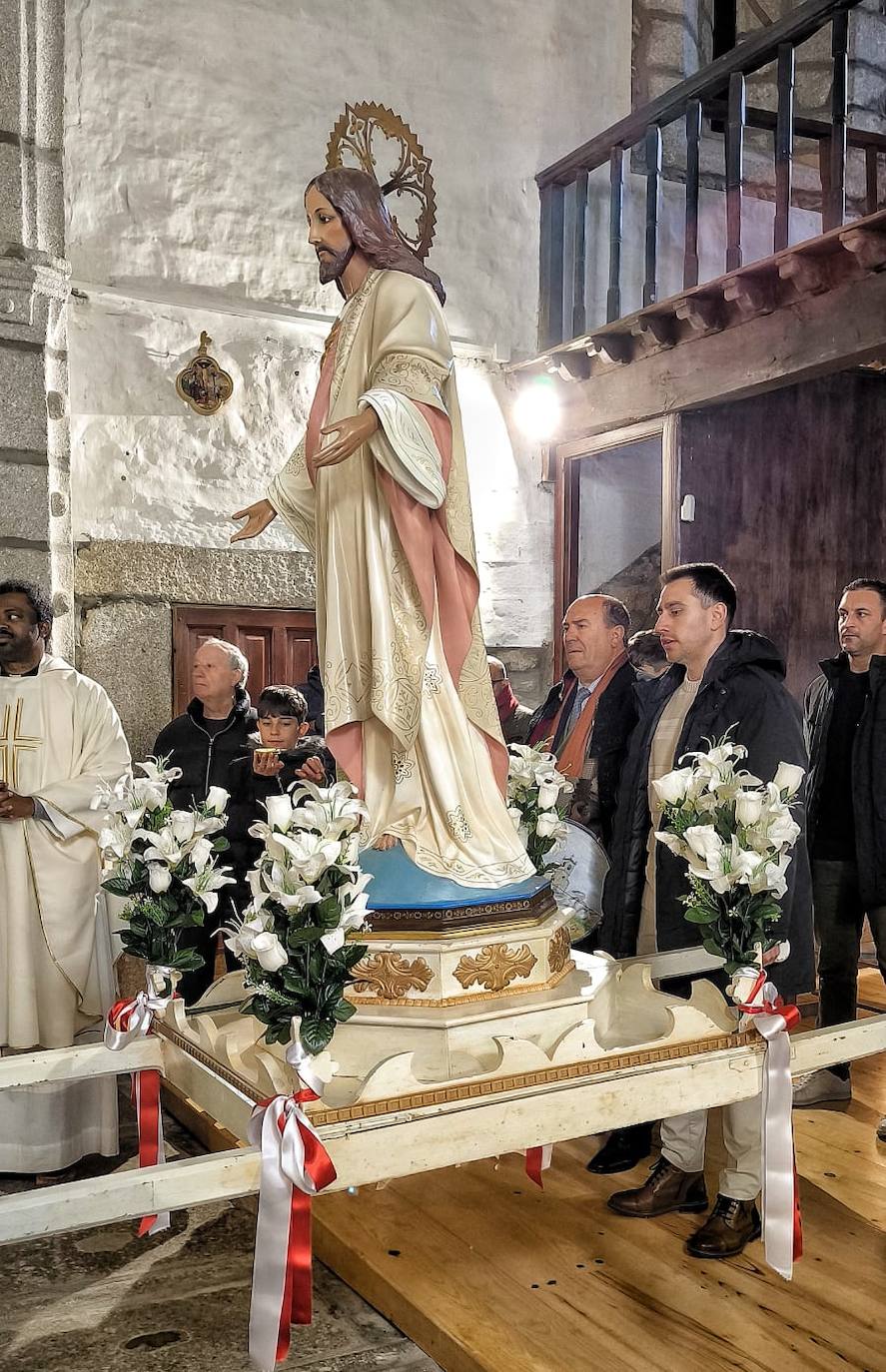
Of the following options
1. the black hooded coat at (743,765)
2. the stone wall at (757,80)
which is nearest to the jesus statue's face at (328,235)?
the black hooded coat at (743,765)

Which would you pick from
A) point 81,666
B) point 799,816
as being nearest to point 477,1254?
point 799,816

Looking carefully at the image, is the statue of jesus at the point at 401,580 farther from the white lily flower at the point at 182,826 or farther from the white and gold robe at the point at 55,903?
the white and gold robe at the point at 55,903

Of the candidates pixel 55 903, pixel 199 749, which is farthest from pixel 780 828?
pixel 199 749

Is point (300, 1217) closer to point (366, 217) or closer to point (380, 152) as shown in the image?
point (366, 217)

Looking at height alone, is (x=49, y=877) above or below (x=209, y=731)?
below

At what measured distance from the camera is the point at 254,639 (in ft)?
21.8

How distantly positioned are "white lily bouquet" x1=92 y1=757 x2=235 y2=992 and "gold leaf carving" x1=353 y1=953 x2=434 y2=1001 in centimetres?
35

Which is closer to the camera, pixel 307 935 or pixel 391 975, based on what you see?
pixel 307 935

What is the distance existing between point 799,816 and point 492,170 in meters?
5.00

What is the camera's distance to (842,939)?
410cm

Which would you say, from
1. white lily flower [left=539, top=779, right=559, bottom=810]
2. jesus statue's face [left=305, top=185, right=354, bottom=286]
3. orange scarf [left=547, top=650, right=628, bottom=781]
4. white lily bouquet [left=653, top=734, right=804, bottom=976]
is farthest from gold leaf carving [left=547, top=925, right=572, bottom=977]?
jesus statue's face [left=305, top=185, right=354, bottom=286]

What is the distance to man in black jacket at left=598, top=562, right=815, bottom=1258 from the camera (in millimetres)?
3133

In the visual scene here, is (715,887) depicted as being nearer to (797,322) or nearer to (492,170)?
(797,322)

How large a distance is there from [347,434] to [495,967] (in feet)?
3.68
